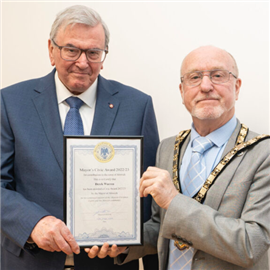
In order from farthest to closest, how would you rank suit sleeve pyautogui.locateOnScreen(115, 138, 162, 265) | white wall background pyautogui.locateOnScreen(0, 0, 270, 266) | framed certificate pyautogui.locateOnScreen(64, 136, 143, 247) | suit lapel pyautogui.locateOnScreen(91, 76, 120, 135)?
white wall background pyautogui.locateOnScreen(0, 0, 270, 266) → suit lapel pyautogui.locateOnScreen(91, 76, 120, 135) → suit sleeve pyautogui.locateOnScreen(115, 138, 162, 265) → framed certificate pyautogui.locateOnScreen(64, 136, 143, 247)

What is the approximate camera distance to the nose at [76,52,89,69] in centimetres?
202

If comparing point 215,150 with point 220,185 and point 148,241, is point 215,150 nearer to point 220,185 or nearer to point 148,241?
point 220,185

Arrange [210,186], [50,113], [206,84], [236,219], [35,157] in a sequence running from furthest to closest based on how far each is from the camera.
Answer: [50,113]
[35,157]
[206,84]
[210,186]
[236,219]

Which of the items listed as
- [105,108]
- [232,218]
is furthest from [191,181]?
[105,108]

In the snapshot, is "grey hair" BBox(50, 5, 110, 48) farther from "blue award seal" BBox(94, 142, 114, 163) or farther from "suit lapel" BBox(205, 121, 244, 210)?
"suit lapel" BBox(205, 121, 244, 210)

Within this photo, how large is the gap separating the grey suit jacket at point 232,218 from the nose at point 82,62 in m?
0.87

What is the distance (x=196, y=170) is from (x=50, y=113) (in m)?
0.86

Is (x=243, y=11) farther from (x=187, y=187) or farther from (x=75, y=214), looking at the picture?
(x=75, y=214)

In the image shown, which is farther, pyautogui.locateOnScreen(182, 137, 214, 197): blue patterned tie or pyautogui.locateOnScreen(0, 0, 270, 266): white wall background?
pyautogui.locateOnScreen(0, 0, 270, 266): white wall background

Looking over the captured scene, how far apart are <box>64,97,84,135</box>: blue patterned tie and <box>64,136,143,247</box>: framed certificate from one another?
0.33 meters

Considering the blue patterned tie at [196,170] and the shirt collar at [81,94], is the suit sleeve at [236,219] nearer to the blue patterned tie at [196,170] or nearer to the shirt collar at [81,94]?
the blue patterned tie at [196,170]

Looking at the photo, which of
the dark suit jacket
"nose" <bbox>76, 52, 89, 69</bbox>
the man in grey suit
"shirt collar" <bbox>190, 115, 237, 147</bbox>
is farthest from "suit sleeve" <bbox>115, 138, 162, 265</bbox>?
"nose" <bbox>76, 52, 89, 69</bbox>

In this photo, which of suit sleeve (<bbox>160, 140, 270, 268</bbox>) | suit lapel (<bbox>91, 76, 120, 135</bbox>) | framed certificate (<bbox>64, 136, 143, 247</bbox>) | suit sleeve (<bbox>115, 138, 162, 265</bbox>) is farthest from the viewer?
suit lapel (<bbox>91, 76, 120, 135</bbox>)

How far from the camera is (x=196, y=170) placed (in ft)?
6.11
